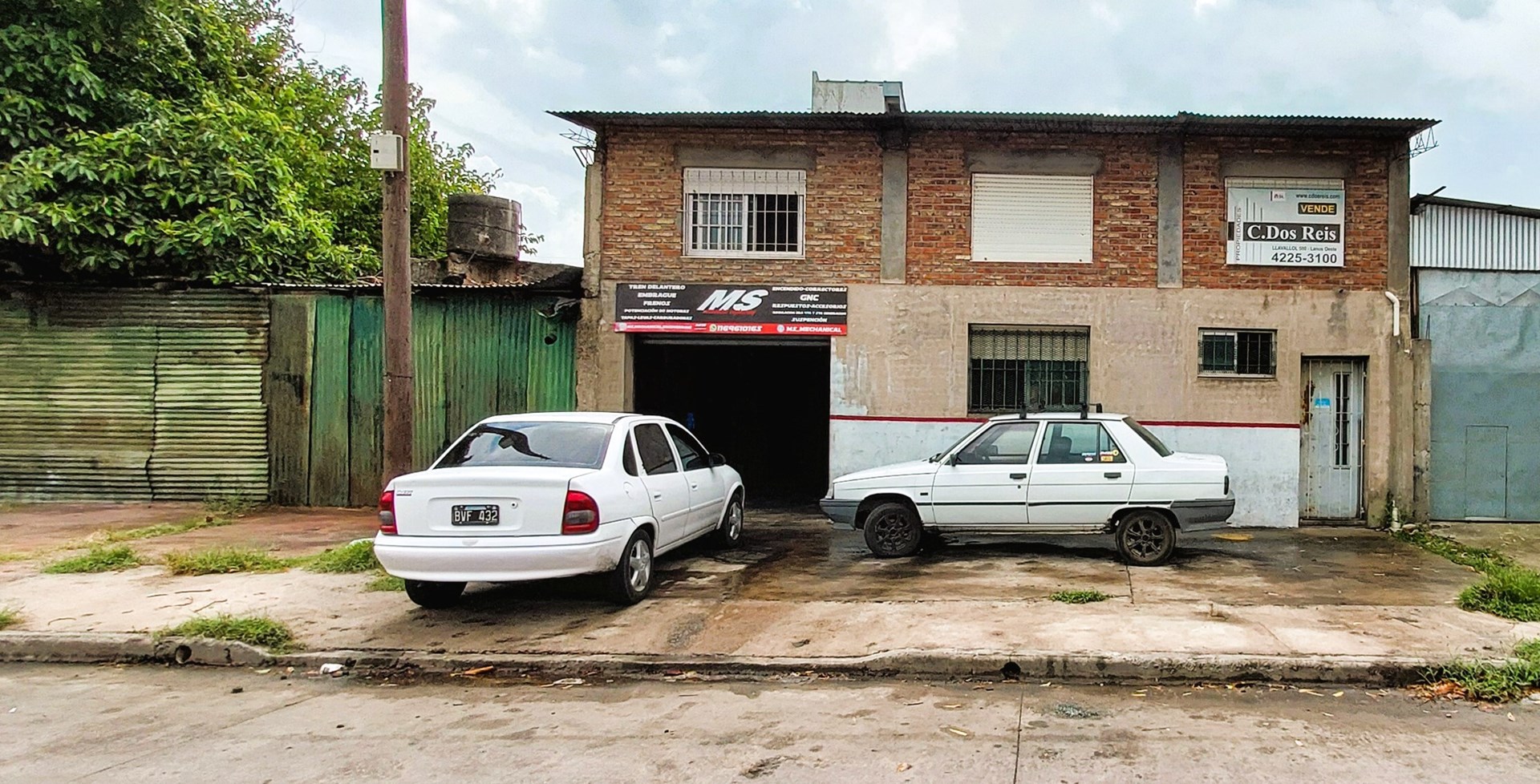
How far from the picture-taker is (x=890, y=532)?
942 cm

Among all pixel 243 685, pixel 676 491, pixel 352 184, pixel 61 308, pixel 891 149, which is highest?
pixel 352 184

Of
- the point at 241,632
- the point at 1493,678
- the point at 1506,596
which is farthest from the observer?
the point at 1506,596

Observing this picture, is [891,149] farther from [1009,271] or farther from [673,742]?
[673,742]

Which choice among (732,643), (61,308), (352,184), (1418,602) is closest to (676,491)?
(732,643)

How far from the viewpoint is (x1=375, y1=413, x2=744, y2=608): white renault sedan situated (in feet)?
21.4

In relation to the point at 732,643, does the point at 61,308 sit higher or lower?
higher

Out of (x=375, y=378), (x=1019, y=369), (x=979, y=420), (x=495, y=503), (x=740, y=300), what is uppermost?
(x=740, y=300)

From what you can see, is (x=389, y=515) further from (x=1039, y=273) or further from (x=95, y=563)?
(x=1039, y=273)

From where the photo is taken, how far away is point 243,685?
5.79 metres

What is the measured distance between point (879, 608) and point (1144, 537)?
333cm

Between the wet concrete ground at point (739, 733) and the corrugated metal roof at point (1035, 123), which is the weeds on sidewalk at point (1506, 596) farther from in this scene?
the corrugated metal roof at point (1035, 123)

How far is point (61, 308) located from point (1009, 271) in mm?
12572

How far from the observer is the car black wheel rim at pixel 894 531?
9.40 meters

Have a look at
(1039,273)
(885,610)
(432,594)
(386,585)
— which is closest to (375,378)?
(386,585)
